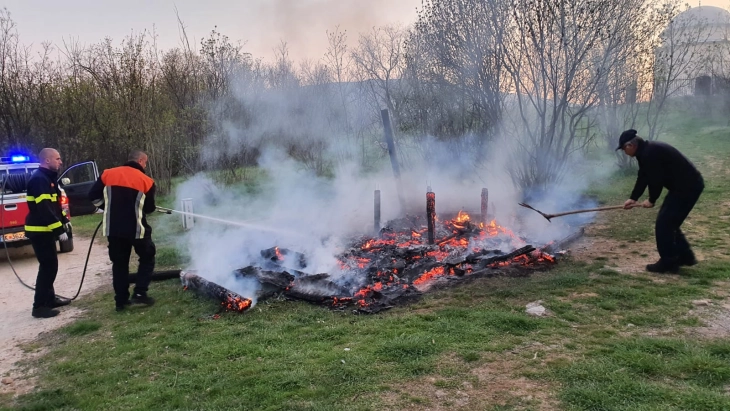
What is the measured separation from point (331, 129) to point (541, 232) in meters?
8.46

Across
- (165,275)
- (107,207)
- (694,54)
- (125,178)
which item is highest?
(694,54)

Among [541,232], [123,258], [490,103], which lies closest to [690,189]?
[541,232]

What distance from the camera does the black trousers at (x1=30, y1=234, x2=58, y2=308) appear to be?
599 centimetres

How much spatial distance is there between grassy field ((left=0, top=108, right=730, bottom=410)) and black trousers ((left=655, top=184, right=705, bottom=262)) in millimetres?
326

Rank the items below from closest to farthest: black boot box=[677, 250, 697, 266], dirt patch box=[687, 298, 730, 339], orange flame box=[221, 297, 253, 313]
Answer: dirt patch box=[687, 298, 730, 339] < orange flame box=[221, 297, 253, 313] < black boot box=[677, 250, 697, 266]

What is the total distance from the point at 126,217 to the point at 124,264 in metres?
0.68

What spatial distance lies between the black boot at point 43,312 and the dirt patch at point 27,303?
0.21ft

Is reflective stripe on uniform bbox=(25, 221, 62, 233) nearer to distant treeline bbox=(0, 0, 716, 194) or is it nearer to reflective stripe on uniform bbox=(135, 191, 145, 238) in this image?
reflective stripe on uniform bbox=(135, 191, 145, 238)

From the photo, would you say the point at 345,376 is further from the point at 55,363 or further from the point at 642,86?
the point at 642,86

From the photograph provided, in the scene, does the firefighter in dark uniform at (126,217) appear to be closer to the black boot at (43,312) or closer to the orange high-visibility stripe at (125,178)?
the orange high-visibility stripe at (125,178)

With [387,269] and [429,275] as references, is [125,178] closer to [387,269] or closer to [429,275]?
[387,269]

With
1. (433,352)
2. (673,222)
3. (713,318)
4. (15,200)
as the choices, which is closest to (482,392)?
(433,352)

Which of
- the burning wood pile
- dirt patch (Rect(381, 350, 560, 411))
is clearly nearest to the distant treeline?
the burning wood pile

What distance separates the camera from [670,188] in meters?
6.09
